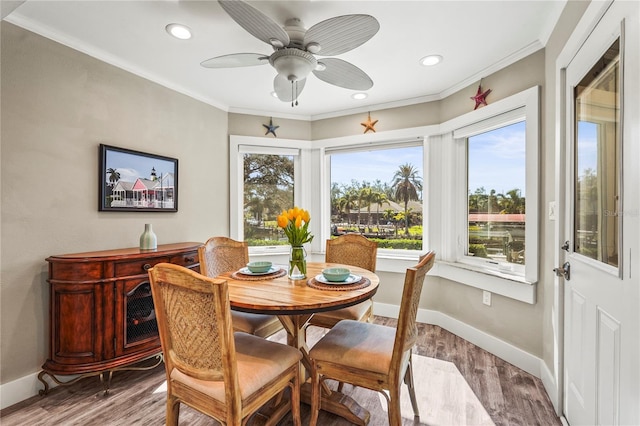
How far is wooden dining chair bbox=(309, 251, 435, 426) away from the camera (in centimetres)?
143

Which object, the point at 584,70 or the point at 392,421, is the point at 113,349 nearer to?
the point at 392,421

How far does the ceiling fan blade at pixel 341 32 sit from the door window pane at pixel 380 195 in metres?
2.01

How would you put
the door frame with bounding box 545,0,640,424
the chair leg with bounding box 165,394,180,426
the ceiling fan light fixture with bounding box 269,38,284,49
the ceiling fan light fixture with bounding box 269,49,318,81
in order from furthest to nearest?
the ceiling fan light fixture with bounding box 269,49,318,81, the ceiling fan light fixture with bounding box 269,38,284,49, the chair leg with bounding box 165,394,180,426, the door frame with bounding box 545,0,640,424

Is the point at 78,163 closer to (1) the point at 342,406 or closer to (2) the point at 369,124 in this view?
(1) the point at 342,406

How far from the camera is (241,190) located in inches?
150

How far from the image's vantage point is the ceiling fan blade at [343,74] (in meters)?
1.90

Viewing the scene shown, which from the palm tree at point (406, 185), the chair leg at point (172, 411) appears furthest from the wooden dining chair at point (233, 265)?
the palm tree at point (406, 185)

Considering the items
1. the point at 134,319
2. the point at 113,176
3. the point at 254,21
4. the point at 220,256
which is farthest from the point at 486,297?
the point at 113,176

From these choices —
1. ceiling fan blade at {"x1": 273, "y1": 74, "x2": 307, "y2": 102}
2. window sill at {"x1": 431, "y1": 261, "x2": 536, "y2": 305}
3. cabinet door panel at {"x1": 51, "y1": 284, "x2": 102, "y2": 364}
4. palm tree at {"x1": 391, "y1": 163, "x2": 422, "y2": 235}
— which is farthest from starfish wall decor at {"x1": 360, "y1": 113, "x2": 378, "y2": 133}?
cabinet door panel at {"x1": 51, "y1": 284, "x2": 102, "y2": 364}

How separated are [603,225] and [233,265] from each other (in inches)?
95.2

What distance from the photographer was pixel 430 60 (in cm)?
249

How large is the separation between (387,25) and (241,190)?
251cm

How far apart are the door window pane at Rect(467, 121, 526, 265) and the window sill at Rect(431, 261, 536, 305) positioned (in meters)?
0.23

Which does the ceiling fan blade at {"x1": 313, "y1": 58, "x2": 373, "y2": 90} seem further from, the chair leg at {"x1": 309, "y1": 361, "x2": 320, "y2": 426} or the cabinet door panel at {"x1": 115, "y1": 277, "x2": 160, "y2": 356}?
the cabinet door panel at {"x1": 115, "y1": 277, "x2": 160, "y2": 356}
